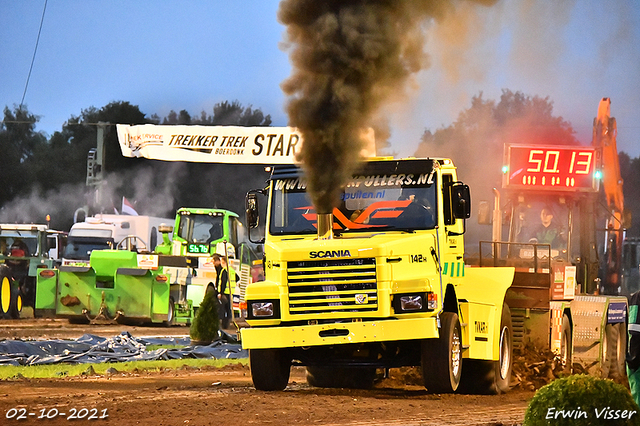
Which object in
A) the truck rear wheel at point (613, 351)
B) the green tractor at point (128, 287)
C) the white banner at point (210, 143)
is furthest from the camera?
the white banner at point (210, 143)

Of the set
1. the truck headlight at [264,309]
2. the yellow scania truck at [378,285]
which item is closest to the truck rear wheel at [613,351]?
the yellow scania truck at [378,285]

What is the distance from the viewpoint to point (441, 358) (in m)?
10.9

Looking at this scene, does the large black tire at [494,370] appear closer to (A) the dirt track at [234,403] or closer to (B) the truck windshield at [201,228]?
(A) the dirt track at [234,403]

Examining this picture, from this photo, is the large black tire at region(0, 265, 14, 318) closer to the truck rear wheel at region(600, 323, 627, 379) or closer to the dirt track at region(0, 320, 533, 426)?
the dirt track at region(0, 320, 533, 426)

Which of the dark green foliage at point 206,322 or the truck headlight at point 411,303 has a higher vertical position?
the truck headlight at point 411,303

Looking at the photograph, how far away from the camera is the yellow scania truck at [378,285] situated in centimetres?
1080

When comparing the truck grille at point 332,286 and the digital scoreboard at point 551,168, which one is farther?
the digital scoreboard at point 551,168

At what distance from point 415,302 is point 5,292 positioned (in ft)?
65.2

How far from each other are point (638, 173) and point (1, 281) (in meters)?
50.8

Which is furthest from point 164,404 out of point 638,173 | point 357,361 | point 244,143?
point 638,173

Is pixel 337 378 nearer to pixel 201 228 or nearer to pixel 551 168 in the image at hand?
pixel 551 168

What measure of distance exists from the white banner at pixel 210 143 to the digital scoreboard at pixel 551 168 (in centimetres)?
1787

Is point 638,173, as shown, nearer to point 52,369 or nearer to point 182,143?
point 182,143

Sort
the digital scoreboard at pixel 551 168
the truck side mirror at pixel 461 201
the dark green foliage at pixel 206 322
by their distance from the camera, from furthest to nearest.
Answer: the dark green foliage at pixel 206 322 < the digital scoreboard at pixel 551 168 < the truck side mirror at pixel 461 201
